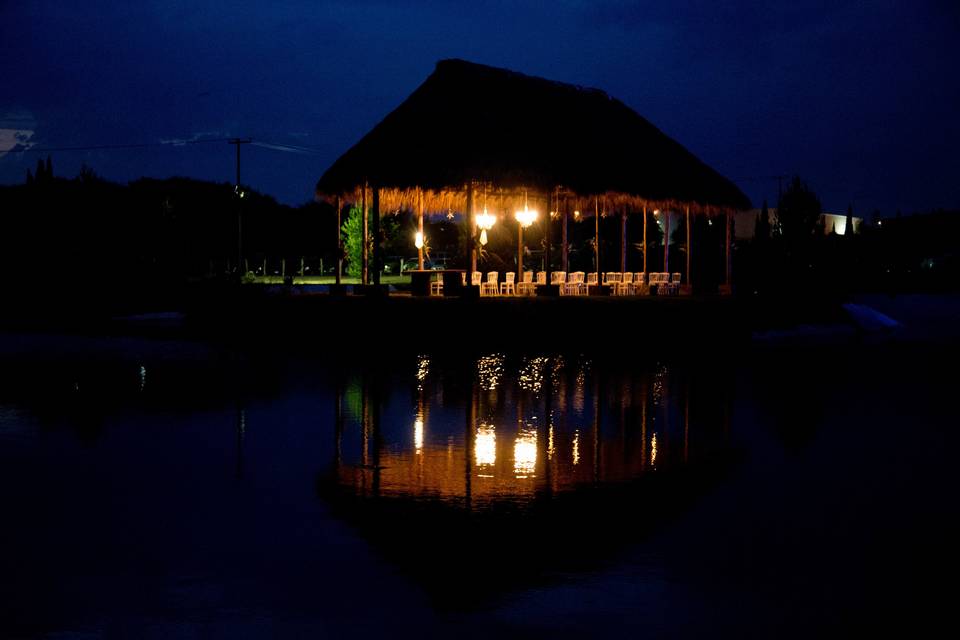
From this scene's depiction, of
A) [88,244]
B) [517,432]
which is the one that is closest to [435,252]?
[88,244]

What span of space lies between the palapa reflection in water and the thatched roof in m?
8.86

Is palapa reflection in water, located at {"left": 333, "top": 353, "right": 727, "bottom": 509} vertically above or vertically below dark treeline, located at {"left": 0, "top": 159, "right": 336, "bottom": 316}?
below

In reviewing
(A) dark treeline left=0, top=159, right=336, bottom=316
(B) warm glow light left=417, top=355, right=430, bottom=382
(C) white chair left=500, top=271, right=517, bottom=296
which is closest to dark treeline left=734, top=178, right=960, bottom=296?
(C) white chair left=500, top=271, right=517, bottom=296

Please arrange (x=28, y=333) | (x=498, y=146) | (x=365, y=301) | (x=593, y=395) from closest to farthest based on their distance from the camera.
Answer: (x=593, y=395)
(x=365, y=301)
(x=498, y=146)
(x=28, y=333)

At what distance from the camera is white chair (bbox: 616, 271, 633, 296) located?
1235 inches

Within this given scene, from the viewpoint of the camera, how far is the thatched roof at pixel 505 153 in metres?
25.1

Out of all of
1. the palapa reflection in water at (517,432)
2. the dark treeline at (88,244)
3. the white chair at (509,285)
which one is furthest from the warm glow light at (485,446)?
the dark treeline at (88,244)

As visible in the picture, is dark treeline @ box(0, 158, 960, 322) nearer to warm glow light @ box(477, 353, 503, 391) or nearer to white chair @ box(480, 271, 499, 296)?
white chair @ box(480, 271, 499, 296)

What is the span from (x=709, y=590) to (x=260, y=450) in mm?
5284

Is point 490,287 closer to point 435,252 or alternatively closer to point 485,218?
point 485,218

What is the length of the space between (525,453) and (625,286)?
22266 mm

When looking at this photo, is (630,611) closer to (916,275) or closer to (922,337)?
(922,337)

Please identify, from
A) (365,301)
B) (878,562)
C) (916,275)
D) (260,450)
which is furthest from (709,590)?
(916,275)

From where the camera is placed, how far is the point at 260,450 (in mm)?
9938
